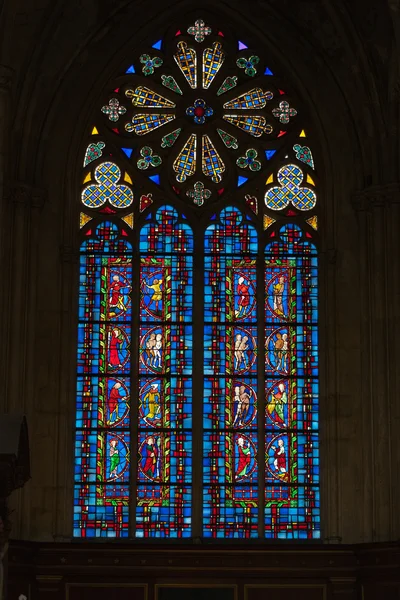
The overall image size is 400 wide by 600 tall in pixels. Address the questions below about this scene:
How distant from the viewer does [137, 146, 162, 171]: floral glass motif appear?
24419 millimetres

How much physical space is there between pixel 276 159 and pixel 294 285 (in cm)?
216

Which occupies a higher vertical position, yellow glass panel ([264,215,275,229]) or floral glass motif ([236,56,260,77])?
floral glass motif ([236,56,260,77])

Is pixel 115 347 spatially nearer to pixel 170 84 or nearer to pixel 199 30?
pixel 170 84

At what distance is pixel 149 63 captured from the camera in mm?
24797

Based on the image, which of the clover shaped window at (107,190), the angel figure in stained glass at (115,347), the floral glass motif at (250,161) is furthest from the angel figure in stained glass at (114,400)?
the floral glass motif at (250,161)

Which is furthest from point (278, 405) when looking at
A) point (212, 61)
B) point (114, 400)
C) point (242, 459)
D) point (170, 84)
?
point (212, 61)

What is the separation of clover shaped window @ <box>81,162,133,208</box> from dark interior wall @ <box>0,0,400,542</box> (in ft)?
1.14

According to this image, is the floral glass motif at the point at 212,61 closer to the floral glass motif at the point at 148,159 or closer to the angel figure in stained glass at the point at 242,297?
the floral glass motif at the point at 148,159

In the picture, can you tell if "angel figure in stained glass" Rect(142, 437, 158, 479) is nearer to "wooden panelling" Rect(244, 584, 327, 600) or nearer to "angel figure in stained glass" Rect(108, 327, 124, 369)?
"angel figure in stained glass" Rect(108, 327, 124, 369)

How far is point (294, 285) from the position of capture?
23828mm
